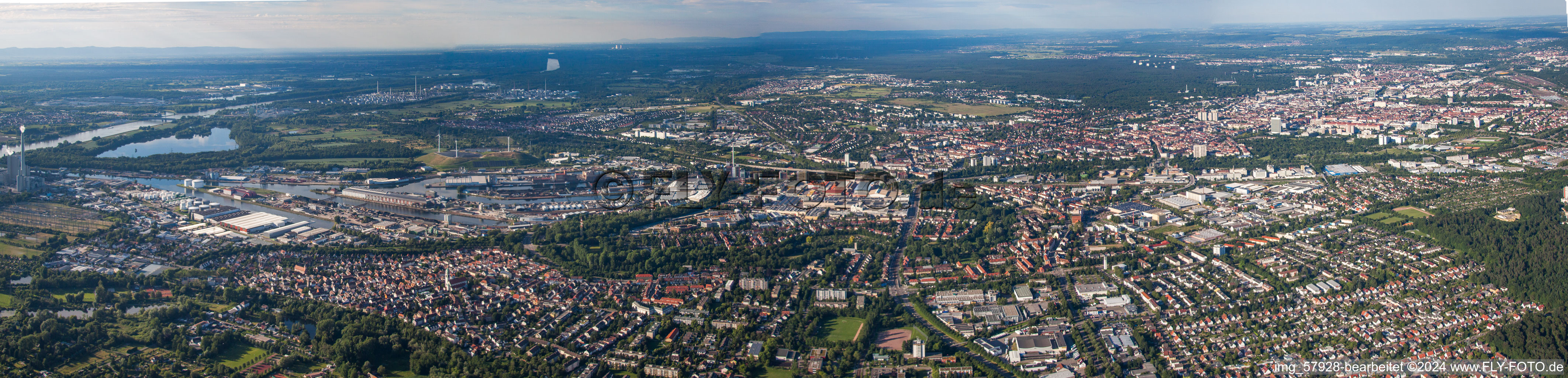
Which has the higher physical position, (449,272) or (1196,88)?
(1196,88)

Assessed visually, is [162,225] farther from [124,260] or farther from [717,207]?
[717,207]

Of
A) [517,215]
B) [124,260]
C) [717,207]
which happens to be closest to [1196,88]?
[717,207]

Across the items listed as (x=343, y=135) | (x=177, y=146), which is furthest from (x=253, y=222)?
(x=177, y=146)

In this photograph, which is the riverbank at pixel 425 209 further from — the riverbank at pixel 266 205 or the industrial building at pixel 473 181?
the industrial building at pixel 473 181

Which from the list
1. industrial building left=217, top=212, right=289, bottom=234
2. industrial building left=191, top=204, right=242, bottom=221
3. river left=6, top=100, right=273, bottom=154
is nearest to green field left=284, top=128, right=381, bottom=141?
river left=6, top=100, right=273, bottom=154

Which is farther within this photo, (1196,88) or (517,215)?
(1196,88)

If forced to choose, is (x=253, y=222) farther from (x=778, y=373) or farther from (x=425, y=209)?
(x=778, y=373)

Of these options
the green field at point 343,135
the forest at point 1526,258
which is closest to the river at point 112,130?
the green field at point 343,135
